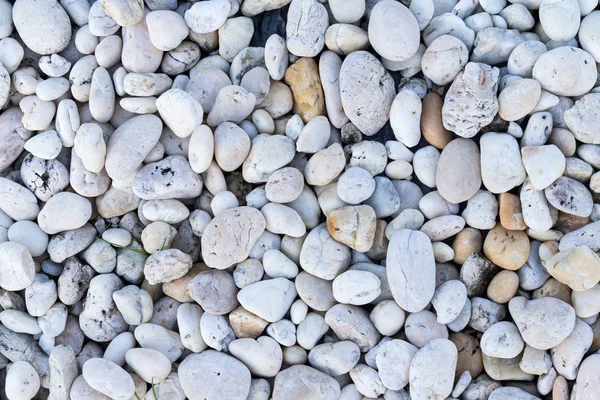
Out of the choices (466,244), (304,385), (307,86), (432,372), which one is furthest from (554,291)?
(307,86)

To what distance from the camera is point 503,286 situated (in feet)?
3.97

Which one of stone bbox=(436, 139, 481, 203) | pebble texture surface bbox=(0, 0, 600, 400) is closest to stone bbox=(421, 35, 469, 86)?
pebble texture surface bbox=(0, 0, 600, 400)

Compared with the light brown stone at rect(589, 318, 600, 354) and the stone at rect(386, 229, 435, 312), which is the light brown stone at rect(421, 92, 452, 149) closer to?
the stone at rect(386, 229, 435, 312)

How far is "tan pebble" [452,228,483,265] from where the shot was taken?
4.04 feet

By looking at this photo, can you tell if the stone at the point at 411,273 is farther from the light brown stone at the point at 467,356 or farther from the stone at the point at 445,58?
the stone at the point at 445,58

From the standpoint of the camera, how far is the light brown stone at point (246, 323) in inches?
47.5

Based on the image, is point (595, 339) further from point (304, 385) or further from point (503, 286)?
point (304, 385)

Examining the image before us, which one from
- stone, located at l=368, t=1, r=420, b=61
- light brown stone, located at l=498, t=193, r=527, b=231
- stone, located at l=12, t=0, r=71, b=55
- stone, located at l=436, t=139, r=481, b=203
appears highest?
stone, located at l=12, t=0, r=71, b=55

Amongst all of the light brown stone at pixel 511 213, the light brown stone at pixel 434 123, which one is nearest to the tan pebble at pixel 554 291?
the light brown stone at pixel 511 213

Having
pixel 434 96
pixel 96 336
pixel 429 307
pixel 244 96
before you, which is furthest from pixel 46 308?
pixel 434 96

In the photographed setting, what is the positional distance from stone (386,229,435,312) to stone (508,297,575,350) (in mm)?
173

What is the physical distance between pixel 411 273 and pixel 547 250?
0.88 ft

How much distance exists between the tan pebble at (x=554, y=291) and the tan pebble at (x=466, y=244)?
0.45 ft

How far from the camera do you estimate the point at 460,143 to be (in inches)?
48.4
